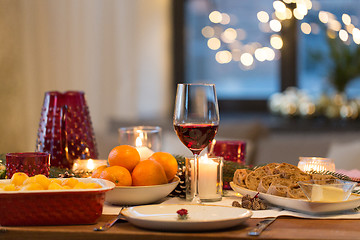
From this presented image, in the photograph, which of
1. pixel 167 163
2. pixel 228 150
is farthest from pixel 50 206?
pixel 228 150

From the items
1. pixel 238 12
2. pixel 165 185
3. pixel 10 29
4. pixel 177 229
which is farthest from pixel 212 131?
pixel 238 12

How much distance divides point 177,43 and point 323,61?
4.90 ft

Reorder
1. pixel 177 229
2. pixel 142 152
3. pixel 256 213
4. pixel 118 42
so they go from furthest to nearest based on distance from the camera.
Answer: pixel 118 42 < pixel 142 152 < pixel 256 213 < pixel 177 229

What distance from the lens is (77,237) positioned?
887 millimetres

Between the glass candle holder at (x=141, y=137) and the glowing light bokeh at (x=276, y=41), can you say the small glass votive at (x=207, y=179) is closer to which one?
the glass candle holder at (x=141, y=137)

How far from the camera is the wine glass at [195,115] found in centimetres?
109

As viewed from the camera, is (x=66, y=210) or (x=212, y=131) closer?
(x=66, y=210)

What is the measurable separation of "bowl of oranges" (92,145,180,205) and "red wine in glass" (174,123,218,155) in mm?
69

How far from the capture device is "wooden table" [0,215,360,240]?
853mm

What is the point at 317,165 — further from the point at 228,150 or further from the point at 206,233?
the point at 206,233

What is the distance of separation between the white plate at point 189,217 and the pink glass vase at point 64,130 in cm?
49

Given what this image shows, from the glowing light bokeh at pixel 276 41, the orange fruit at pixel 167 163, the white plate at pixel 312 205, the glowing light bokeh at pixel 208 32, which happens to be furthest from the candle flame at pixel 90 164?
the glowing light bokeh at pixel 208 32

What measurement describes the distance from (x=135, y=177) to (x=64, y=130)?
39cm

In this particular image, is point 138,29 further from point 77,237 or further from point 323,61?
point 77,237
